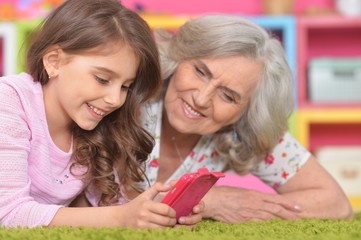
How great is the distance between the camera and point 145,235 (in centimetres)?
112

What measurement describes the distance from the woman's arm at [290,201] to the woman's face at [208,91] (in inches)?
9.6

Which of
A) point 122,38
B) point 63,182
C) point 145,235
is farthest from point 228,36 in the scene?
point 145,235

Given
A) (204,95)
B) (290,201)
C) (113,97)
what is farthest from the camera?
(290,201)

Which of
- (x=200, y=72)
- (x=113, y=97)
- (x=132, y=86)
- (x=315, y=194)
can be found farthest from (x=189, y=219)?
(x=315, y=194)

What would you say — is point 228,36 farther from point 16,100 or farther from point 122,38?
point 16,100

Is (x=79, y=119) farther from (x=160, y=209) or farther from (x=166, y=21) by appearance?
(x=166, y=21)

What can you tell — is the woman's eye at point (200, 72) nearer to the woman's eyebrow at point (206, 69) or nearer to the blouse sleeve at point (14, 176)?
the woman's eyebrow at point (206, 69)

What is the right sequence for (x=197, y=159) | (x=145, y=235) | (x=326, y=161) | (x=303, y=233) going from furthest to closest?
(x=326, y=161) → (x=197, y=159) → (x=303, y=233) → (x=145, y=235)

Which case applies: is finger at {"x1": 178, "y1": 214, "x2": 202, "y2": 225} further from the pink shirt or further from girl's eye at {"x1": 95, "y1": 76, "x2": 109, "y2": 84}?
girl's eye at {"x1": 95, "y1": 76, "x2": 109, "y2": 84}

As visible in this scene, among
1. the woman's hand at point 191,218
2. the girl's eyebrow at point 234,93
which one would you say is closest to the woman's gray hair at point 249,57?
the girl's eyebrow at point 234,93

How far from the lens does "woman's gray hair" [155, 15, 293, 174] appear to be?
5.82ft

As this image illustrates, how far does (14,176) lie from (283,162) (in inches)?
41.7

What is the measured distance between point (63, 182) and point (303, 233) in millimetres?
736

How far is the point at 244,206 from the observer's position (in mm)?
1747
